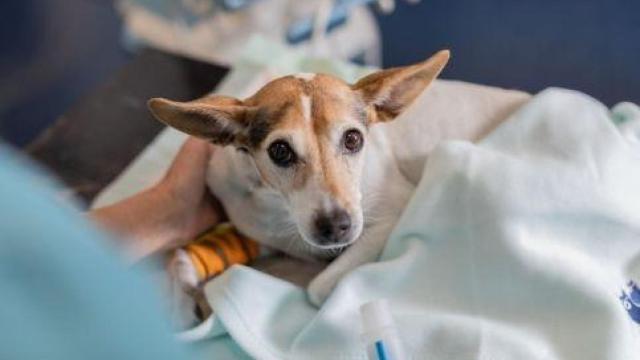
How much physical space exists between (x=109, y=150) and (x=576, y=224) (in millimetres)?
846

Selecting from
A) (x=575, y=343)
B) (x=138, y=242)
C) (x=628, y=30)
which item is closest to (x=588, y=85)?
(x=628, y=30)

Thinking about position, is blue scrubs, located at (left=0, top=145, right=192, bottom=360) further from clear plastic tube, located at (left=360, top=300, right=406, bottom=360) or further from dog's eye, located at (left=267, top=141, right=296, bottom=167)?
dog's eye, located at (left=267, top=141, right=296, bottom=167)

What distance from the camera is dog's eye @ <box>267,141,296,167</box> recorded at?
0.88 m

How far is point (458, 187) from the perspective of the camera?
906mm

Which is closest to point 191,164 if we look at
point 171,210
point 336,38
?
point 171,210

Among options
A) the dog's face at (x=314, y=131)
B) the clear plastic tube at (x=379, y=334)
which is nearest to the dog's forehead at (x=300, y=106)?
the dog's face at (x=314, y=131)

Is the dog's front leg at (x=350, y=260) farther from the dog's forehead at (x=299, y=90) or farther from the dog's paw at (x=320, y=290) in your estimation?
the dog's forehead at (x=299, y=90)

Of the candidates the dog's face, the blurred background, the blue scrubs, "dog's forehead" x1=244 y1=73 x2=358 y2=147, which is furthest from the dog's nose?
the blurred background

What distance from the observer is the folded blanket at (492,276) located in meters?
0.84

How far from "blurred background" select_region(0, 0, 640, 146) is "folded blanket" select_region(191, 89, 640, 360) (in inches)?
27.9

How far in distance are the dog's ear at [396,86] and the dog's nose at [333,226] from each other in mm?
150

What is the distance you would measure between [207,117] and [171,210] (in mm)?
231

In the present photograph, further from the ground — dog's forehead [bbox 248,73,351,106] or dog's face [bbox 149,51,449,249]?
dog's forehead [bbox 248,73,351,106]

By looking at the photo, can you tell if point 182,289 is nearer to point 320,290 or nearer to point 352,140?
point 320,290
